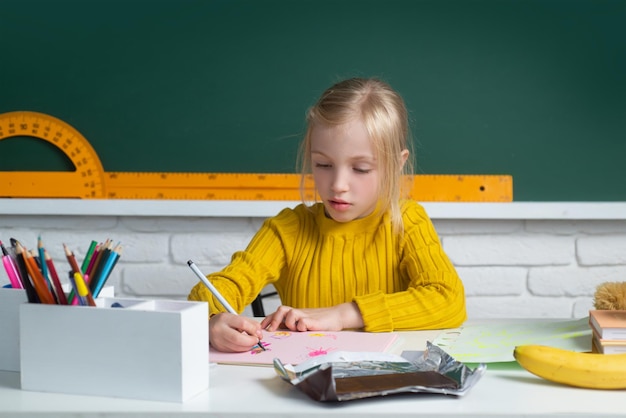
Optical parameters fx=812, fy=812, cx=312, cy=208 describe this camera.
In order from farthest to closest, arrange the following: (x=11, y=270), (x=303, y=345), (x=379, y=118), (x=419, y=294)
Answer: (x=379, y=118), (x=419, y=294), (x=303, y=345), (x=11, y=270)

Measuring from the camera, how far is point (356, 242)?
5.16ft

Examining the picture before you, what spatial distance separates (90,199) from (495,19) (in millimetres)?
1166

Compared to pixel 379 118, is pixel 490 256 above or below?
below

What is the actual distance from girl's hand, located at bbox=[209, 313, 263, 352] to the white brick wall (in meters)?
1.06

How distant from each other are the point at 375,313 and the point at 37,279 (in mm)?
578

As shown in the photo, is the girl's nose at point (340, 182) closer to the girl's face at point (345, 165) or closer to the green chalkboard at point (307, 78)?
the girl's face at point (345, 165)

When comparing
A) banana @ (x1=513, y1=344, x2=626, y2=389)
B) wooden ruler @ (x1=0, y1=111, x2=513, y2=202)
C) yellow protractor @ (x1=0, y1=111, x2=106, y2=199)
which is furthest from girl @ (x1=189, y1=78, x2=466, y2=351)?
yellow protractor @ (x1=0, y1=111, x2=106, y2=199)

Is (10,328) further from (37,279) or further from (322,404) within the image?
(322,404)

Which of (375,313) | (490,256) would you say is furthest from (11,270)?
(490,256)

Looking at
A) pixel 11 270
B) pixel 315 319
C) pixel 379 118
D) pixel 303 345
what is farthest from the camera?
pixel 379 118

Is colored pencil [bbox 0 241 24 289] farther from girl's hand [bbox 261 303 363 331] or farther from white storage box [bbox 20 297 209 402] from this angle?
girl's hand [bbox 261 303 363 331]

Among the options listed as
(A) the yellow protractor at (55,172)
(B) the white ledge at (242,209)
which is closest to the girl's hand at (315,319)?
(B) the white ledge at (242,209)

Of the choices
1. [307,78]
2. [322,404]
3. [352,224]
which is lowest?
[322,404]

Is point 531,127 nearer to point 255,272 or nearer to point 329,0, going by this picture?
point 329,0
